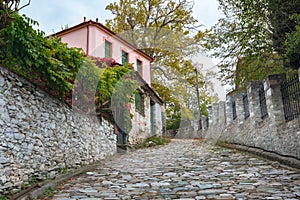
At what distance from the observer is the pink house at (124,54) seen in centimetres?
1230

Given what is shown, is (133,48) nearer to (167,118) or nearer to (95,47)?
(95,47)

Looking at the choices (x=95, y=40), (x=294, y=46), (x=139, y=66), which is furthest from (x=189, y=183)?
(x=139, y=66)

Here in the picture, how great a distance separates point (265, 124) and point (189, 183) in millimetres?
3515

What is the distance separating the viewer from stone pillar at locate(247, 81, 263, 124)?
7750 millimetres

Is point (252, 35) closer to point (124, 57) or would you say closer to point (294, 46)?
point (294, 46)

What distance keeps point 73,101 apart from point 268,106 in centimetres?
470

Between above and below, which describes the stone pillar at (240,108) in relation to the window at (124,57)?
below

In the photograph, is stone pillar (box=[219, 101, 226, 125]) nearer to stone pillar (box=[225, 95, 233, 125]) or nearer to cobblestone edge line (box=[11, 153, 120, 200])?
stone pillar (box=[225, 95, 233, 125])

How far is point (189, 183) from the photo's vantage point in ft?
14.9

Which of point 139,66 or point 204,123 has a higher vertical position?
point 139,66

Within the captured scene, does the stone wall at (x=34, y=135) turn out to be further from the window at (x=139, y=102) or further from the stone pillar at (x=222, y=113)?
the stone pillar at (x=222, y=113)

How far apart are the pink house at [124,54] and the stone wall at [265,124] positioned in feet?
13.1

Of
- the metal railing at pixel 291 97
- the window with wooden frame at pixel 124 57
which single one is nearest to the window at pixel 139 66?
the window with wooden frame at pixel 124 57

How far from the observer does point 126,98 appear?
30.0ft
